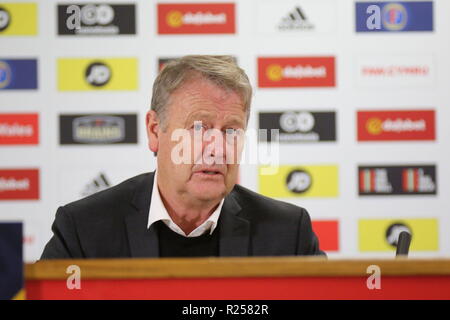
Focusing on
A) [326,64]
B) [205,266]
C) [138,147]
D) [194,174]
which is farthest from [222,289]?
[326,64]

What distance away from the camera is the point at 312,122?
2320mm

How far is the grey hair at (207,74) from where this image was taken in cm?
115

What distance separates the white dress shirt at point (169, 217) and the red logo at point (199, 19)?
4.08ft

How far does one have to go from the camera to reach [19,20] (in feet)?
7.48

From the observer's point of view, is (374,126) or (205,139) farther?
(374,126)

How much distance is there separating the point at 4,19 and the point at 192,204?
151 centimetres

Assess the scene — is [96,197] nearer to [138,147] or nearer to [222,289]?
[222,289]

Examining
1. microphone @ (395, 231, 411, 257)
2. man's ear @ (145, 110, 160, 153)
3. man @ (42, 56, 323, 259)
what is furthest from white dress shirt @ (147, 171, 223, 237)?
microphone @ (395, 231, 411, 257)

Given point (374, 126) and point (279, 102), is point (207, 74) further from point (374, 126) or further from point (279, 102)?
point (374, 126)

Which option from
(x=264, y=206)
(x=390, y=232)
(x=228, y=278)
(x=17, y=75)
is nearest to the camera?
(x=228, y=278)

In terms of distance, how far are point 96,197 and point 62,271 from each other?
49 centimetres

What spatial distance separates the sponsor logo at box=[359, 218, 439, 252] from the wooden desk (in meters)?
1.68

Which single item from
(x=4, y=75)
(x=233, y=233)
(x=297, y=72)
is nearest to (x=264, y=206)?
(x=233, y=233)

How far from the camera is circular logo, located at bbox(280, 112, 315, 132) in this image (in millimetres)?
2316
